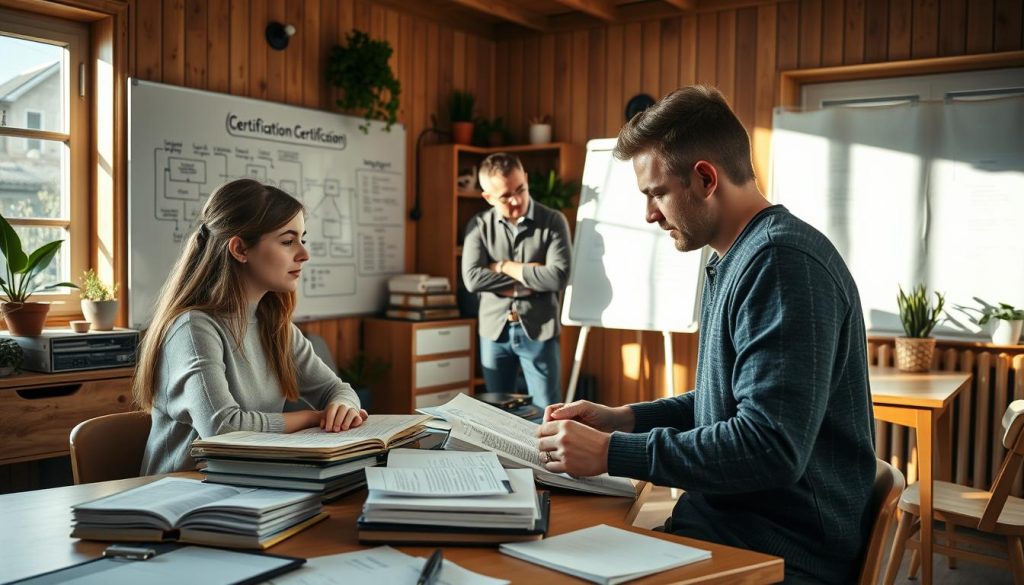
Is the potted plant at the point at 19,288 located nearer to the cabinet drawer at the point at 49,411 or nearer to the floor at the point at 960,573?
the cabinet drawer at the point at 49,411

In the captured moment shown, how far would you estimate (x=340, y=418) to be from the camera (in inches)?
71.6

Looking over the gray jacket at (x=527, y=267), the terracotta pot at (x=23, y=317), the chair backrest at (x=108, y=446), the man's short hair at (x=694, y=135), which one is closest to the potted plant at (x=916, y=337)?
the gray jacket at (x=527, y=267)

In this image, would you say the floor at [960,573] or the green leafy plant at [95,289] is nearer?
the floor at [960,573]

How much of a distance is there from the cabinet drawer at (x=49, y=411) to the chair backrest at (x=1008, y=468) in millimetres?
3035

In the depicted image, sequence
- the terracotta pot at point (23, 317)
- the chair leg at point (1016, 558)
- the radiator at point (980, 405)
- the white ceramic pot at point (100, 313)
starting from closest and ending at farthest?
the chair leg at point (1016, 558) < the terracotta pot at point (23, 317) < the white ceramic pot at point (100, 313) < the radiator at point (980, 405)

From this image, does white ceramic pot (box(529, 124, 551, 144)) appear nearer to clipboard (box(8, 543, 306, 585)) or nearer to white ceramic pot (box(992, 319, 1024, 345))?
white ceramic pot (box(992, 319, 1024, 345))

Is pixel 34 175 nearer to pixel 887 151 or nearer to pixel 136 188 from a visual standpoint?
pixel 136 188

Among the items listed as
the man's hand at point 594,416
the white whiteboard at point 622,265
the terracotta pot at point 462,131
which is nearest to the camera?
the man's hand at point 594,416

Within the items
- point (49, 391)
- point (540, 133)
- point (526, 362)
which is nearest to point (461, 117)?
point (540, 133)

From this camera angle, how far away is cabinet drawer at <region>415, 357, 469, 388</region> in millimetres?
4762

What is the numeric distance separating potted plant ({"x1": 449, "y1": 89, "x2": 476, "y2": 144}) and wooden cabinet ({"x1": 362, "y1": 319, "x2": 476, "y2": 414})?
1.09 meters

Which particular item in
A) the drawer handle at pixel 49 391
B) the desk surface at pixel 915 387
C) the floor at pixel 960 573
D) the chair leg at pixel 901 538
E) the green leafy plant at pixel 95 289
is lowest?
the floor at pixel 960 573

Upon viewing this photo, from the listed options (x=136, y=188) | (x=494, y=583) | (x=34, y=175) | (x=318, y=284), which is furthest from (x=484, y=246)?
(x=494, y=583)

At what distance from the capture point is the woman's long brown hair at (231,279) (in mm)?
2031
